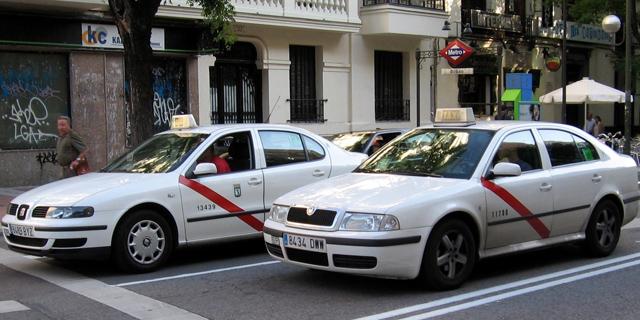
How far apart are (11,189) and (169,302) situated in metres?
10.1

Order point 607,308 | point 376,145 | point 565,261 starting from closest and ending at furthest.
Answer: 1. point 607,308
2. point 565,261
3. point 376,145

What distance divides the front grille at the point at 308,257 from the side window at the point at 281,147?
235cm

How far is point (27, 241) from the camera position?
292 inches

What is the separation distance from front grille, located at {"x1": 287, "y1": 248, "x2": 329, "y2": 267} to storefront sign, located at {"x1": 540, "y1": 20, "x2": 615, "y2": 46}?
24.0 meters

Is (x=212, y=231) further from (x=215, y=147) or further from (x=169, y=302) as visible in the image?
(x=169, y=302)

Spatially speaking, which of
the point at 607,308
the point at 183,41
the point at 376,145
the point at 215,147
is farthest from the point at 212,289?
the point at 183,41

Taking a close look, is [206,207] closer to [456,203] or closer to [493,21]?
[456,203]

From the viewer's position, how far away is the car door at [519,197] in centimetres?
692

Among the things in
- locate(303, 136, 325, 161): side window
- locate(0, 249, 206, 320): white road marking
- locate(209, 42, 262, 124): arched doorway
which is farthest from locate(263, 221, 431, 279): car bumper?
locate(209, 42, 262, 124): arched doorway

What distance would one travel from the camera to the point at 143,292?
6820 mm

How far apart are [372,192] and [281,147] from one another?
2.67 meters

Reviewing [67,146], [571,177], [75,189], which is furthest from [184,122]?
[571,177]

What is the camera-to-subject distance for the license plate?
7.33m

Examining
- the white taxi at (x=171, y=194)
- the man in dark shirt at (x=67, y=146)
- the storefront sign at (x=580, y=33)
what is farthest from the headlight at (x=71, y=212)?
the storefront sign at (x=580, y=33)
